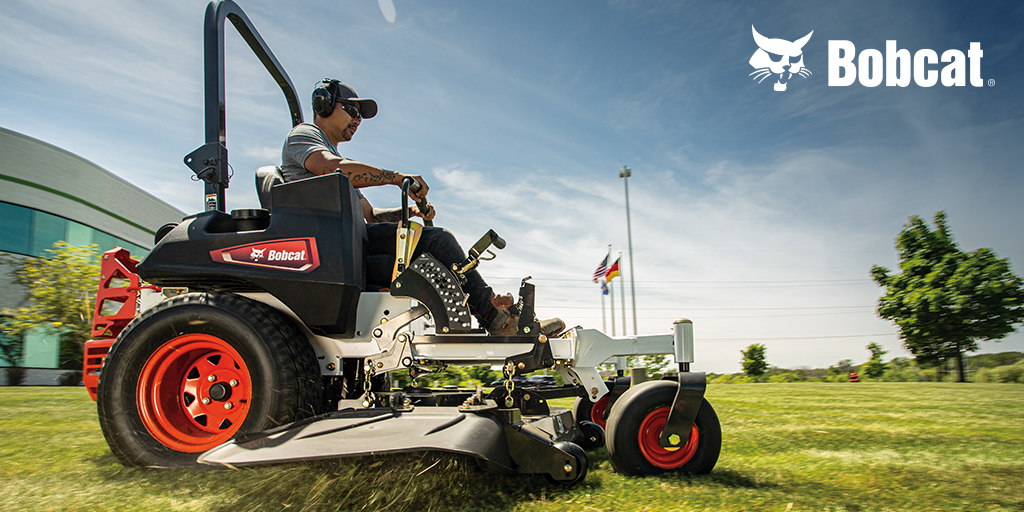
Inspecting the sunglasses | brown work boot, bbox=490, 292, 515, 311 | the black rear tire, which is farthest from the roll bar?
brown work boot, bbox=490, 292, 515, 311

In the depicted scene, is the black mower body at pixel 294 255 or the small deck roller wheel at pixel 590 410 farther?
the small deck roller wheel at pixel 590 410

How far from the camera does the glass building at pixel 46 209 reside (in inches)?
851

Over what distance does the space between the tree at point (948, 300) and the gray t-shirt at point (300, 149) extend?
31836 millimetres

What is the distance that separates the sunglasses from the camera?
3.28 m

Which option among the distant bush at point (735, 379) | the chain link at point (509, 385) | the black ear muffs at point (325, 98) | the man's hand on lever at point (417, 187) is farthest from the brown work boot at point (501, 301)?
the distant bush at point (735, 379)

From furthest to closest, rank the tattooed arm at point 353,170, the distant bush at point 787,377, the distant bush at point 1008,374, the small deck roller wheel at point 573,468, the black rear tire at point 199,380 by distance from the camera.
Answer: the distant bush at point 787,377 < the distant bush at point 1008,374 < the tattooed arm at point 353,170 < the black rear tire at point 199,380 < the small deck roller wheel at point 573,468

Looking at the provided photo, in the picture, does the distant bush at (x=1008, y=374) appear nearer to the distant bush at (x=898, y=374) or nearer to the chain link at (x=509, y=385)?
the distant bush at (x=898, y=374)

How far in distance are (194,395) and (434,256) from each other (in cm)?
135

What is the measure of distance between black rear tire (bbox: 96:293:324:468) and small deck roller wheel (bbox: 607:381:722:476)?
1471 mm

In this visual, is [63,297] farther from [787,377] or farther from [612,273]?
[787,377]

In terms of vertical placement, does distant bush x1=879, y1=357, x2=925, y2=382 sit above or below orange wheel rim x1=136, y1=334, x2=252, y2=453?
below

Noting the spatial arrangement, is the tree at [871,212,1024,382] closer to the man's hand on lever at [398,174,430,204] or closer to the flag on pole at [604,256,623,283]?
the flag on pole at [604,256,623,283]

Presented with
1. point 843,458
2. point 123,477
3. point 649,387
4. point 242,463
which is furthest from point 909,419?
point 123,477

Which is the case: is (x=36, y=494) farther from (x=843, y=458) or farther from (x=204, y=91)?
(x=843, y=458)
